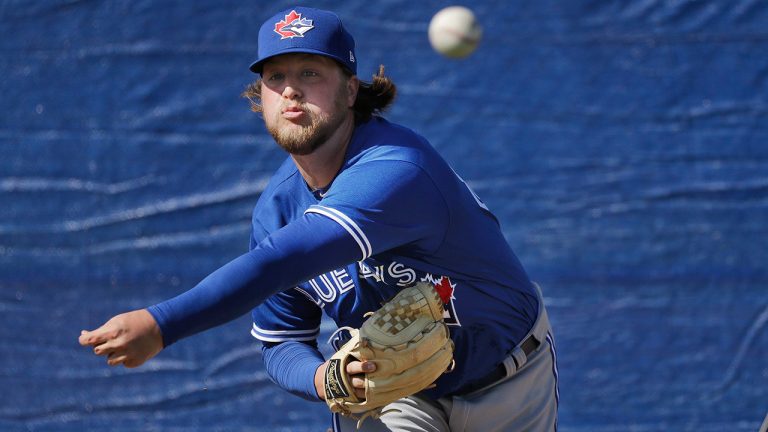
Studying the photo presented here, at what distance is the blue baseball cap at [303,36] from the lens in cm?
264

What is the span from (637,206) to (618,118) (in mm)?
362

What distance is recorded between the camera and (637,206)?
13.5ft

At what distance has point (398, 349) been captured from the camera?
8.07 feet

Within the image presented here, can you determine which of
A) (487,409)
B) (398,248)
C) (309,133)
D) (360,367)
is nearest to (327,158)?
(309,133)

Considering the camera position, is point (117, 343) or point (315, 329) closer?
point (117, 343)

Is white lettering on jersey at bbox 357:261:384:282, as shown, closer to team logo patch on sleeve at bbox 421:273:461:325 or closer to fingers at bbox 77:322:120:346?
team logo patch on sleeve at bbox 421:273:461:325

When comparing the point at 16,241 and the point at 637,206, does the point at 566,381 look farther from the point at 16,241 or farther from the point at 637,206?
the point at 16,241

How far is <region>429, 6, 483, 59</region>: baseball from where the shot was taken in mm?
3510

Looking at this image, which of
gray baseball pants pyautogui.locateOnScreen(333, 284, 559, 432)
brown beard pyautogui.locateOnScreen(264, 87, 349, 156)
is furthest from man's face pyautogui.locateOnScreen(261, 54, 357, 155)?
gray baseball pants pyautogui.locateOnScreen(333, 284, 559, 432)

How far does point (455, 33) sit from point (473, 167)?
2.39 feet

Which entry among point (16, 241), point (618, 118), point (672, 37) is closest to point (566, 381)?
point (618, 118)

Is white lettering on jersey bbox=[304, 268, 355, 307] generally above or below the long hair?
below

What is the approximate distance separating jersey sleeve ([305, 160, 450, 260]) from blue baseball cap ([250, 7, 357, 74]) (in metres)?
0.39

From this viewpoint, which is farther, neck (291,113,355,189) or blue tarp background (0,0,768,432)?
blue tarp background (0,0,768,432)
